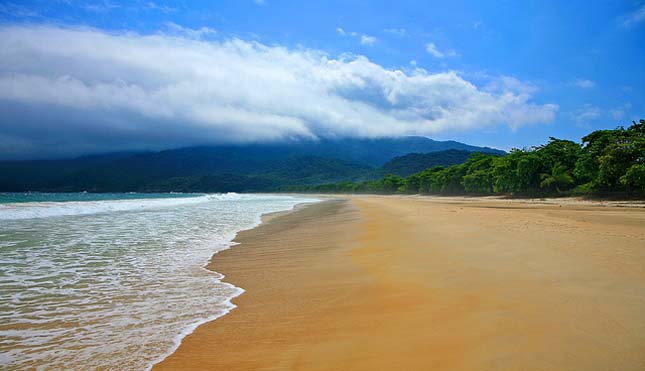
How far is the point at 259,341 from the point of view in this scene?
362cm

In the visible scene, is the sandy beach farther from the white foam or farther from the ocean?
the white foam

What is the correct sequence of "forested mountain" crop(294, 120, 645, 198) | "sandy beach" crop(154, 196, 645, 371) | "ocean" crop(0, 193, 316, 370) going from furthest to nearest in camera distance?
"forested mountain" crop(294, 120, 645, 198) < "ocean" crop(0, 193, 316, 370) < "sandy beach" crop(154, 196, 645, 371)

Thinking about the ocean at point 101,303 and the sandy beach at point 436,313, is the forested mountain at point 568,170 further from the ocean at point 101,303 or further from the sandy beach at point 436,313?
the ocean at point 101,303

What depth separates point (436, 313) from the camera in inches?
163

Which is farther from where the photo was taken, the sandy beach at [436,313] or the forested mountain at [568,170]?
the forested mountain at [568,170]

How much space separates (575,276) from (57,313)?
24.2ft

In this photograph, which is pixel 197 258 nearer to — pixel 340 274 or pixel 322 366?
pixel 340 274

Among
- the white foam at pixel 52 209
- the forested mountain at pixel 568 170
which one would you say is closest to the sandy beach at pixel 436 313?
the white foam at pixel 52 209

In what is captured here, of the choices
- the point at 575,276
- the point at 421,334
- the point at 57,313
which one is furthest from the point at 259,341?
the point at 575,276

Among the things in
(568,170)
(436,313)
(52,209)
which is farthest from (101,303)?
(568,170)

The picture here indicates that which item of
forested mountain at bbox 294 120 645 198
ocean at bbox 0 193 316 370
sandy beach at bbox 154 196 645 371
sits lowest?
ocean at bbox 0 193 316 370

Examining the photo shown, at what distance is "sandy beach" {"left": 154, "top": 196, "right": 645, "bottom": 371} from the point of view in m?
3.01

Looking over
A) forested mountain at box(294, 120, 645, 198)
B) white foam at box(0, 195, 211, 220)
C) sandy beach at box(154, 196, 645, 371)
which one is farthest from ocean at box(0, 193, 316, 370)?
forested mountain at box(294, 120, 645, 198)

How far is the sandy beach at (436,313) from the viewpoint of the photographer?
3012 mm
